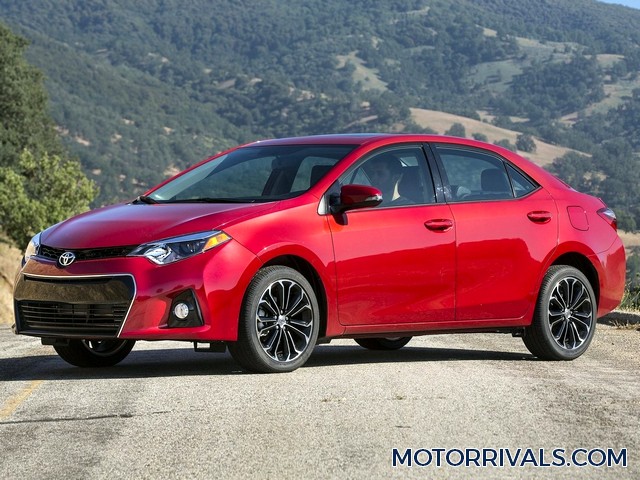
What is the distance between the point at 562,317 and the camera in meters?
10.1

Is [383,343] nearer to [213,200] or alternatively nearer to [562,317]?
[562,317]

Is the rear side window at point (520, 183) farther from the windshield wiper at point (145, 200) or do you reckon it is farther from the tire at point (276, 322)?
the windshield wiper at point (145, 200)

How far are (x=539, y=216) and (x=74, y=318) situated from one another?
379cm

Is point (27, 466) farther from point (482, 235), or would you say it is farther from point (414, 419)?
point (482, 235)

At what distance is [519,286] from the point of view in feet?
32.2

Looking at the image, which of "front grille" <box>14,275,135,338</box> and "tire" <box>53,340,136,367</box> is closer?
"front grille" <box>14,275,135,338</box>

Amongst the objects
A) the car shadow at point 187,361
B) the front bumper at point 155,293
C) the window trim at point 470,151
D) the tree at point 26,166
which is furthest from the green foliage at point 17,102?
the front bumper at point 155,293

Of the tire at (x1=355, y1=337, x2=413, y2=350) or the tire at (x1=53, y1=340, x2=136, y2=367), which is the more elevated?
the tire at (x1=53, y1=340, x2=136, y2=367)

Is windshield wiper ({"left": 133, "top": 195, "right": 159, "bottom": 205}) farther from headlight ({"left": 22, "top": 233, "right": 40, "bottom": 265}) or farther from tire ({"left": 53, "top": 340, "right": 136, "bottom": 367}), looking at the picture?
tire ({"left": 53, "top": 340, "right": 136, "bottom": 367})

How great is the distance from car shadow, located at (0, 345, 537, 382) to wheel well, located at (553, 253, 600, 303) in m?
0.80

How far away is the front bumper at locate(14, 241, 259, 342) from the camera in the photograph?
8250 millimetres

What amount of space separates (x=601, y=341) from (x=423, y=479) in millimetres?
7568

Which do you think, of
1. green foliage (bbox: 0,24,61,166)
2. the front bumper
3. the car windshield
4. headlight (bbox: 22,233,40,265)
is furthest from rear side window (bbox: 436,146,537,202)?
green foliage (bbox: 0,24,61,166)

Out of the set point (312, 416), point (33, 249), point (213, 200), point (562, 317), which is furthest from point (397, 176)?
point (312, 416)
